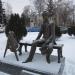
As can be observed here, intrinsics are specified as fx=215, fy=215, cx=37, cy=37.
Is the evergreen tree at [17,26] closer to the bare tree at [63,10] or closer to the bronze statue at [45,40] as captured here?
the bronze statue at [45,40]

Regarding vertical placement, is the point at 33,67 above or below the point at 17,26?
below

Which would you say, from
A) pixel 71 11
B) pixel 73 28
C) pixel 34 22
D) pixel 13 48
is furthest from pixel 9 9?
pixel 13 48

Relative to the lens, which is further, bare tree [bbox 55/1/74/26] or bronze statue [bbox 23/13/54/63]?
bare tree [bbox 55/1/74/26]

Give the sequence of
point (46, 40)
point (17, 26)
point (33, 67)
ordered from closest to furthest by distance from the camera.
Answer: point (33, 67)
point (46, 40)
point (17, 26)

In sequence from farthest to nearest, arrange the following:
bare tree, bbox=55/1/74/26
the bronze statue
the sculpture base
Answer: bare tree, bbox=55/1/74/26 → the bronze statue → the sculpture base

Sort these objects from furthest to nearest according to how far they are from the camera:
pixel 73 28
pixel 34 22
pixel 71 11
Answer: pixel 34 22
pixel 71 11
pixel 73 28

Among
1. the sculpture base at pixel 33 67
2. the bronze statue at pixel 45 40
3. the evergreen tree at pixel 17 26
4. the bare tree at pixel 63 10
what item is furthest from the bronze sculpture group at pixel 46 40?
the bare tree at pixel 63 10

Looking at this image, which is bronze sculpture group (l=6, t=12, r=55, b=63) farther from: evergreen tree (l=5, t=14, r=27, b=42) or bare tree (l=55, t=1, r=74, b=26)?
bare tree (l=55, t=1, r=74, b=26)

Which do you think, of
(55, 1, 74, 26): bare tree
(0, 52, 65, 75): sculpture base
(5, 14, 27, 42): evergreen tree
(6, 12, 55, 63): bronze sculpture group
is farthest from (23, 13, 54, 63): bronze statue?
(55, 1, 74, 26): bare tree

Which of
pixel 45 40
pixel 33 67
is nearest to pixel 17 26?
pixel 45 40

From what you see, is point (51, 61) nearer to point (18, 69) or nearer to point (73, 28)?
point (18, 69)

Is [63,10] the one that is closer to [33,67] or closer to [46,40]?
[46,40]

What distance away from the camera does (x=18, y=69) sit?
6578mm

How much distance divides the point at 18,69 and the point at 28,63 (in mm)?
412
